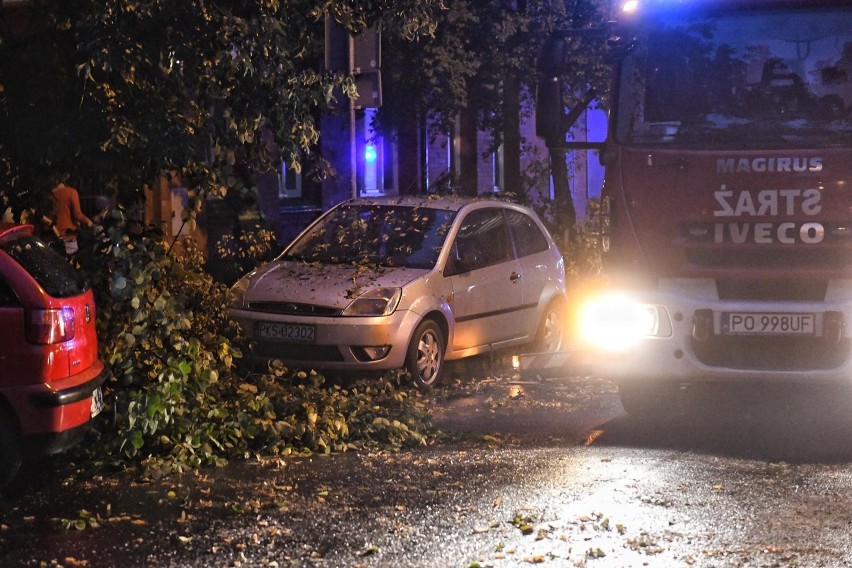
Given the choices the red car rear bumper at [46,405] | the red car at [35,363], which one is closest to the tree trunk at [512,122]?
the red car at [35,363]

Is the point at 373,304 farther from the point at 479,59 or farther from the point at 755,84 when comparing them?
the point at 479,59

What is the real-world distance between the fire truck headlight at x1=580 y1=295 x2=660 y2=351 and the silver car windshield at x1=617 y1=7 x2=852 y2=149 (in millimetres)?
1084

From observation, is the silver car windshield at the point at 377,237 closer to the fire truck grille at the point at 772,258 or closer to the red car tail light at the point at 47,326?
the fire truck grille at the point at 772,258

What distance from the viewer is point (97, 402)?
744 centimetres

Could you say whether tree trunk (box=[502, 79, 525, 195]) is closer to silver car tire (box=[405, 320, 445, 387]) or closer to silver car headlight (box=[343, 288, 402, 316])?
silver car tire (box=[405, 320, 445, 387])

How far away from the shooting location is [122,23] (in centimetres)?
803

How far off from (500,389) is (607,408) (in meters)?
1.23

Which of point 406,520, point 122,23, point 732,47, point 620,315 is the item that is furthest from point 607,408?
point 122,23

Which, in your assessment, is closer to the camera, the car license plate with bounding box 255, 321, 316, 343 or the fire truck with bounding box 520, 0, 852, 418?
the fire truck with bounding box 520, 0, 852, 418

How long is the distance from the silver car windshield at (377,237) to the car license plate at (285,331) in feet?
3.47

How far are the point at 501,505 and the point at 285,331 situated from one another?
3964 mm

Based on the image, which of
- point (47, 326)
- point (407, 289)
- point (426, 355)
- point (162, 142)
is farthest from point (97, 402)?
point (426, 355)

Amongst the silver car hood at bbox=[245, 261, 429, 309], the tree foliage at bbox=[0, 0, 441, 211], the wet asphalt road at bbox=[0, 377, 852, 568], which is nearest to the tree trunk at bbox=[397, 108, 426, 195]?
the silver car hood at bbox=[245, 261, 429, 309]

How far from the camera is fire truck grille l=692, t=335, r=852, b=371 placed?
27.6 feet
